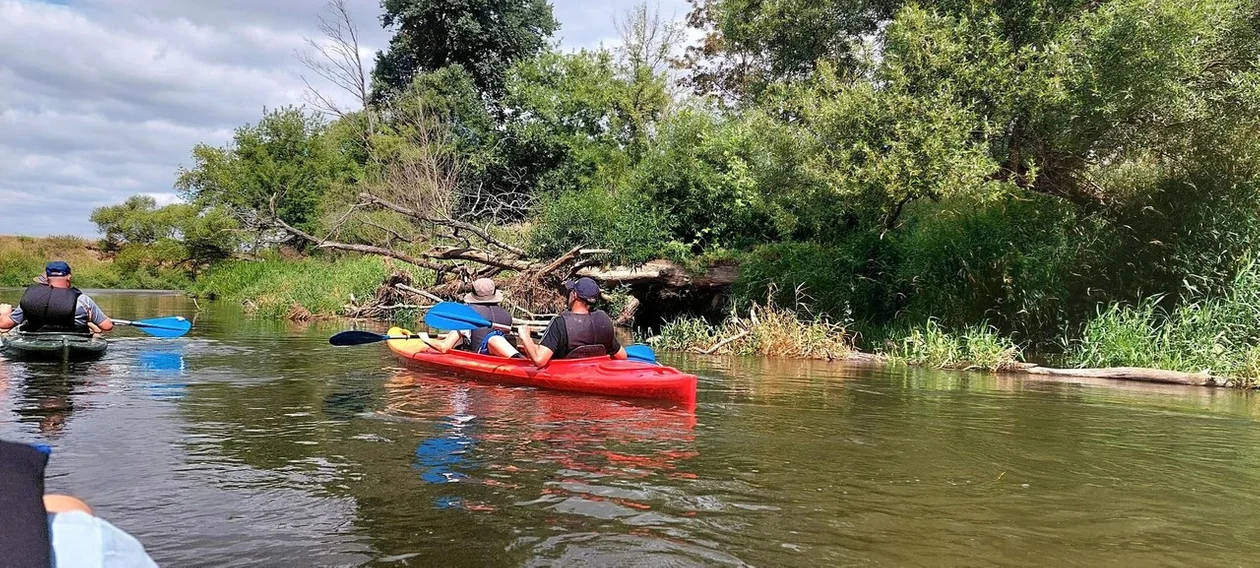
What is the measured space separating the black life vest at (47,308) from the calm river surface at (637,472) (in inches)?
22.6

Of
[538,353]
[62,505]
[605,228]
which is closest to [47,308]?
[538,353]

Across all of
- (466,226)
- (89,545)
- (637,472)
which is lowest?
(637,472)

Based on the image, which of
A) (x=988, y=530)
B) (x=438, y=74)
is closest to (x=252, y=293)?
(x=438, y=74)

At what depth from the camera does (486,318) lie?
984cm

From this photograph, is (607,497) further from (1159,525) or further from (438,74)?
(438,74)

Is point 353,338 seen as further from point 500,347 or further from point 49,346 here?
point 49,346

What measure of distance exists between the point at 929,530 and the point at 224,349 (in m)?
11.1

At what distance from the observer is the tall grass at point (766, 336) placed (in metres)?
13.3

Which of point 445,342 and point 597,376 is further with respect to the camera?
point 445,342

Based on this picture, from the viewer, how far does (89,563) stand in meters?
1.06

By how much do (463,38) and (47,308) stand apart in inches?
869

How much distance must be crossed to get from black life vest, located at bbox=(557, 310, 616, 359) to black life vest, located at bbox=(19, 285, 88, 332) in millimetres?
5814

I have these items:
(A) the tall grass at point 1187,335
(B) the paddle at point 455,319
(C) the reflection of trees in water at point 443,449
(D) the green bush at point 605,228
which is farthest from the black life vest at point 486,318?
(A) the tall grass at point 1187,335

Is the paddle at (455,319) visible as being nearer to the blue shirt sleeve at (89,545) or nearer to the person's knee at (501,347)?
the person's knee at (501,347)
